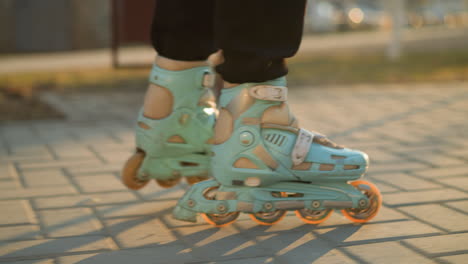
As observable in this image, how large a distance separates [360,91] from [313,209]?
348 cm

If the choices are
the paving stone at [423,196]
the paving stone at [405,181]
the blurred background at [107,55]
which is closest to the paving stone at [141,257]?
the paving stone at [423,196]

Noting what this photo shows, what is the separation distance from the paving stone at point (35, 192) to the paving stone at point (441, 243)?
1304 mm

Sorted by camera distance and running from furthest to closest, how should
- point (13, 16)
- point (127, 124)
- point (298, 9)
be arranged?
point (13, 16), point (127, 124), point (298, 9)

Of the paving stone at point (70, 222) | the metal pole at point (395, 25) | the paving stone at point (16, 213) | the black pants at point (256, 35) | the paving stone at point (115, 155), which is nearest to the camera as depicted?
the black pants at point (256, 35)

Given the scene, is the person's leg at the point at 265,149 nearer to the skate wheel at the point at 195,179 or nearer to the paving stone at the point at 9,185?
the skate wheel at the point at 195,179

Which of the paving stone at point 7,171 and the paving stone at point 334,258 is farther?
the paving stone at point 7,171

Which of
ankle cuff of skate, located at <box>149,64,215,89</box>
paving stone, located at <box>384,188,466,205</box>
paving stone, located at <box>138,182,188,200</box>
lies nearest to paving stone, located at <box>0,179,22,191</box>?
paving stone, located at <box>138,182,188,200</box>

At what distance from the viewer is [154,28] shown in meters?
2.42

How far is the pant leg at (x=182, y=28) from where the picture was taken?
2.38 metres

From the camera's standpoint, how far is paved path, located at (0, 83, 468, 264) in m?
1.96

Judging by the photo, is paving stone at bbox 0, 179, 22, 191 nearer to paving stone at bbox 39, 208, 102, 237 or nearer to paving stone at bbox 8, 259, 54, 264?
paving stone at bbox 39, 208, 102, 237

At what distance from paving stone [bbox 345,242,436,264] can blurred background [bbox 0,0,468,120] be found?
293cm

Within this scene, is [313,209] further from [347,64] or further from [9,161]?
[347,64]

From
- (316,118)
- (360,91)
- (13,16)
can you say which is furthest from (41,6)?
(316,118)
